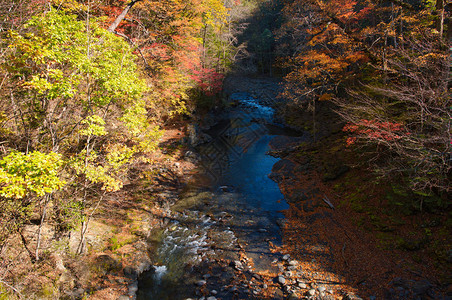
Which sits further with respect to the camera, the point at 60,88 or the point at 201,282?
the point at 201,282

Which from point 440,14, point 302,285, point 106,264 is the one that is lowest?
point 106,264

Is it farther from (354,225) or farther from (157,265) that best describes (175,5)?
(354,225)

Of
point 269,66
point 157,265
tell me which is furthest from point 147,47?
point 269,66

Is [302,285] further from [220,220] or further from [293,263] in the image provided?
[220,220]

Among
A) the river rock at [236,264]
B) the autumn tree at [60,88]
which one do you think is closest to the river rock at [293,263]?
the river rock at [236,264]

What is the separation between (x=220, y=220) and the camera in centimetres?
1119

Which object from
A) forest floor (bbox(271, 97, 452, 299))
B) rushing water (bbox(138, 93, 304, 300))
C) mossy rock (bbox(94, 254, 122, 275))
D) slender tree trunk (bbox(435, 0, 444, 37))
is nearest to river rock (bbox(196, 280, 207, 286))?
rushing water (bbox(138, 93, 304, 300))

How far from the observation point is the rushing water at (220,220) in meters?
8.26

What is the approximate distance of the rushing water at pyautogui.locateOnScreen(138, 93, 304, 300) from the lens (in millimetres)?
8258

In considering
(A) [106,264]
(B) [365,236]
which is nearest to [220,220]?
(A) [106,264]

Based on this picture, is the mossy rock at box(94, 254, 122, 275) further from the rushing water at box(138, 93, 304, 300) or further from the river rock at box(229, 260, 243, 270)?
the river rock at box(229, 260, 243, 270)

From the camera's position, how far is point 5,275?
17.9ft

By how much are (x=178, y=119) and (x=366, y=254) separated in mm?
18944

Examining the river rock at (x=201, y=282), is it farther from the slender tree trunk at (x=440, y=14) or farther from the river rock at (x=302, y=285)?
the slender tree trunk at (x=440, y=14)
